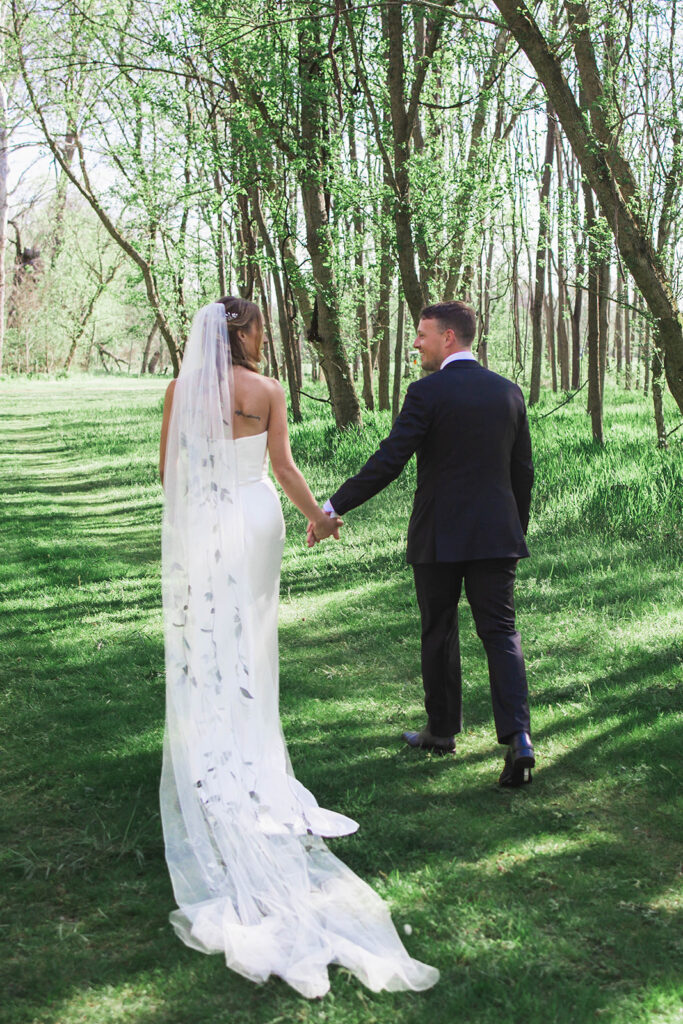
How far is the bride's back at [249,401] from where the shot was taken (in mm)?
4266

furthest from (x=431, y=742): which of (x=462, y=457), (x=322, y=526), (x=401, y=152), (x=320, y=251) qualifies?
(x=320, y=251)

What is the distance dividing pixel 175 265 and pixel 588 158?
16.1 meters

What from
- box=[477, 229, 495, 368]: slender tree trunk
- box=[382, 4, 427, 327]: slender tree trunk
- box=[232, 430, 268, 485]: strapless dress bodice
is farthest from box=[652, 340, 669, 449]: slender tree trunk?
box=[232, 430, 268, 485]: strapless dress bodice

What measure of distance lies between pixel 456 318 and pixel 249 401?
118cm

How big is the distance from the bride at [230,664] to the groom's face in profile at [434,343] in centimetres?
86

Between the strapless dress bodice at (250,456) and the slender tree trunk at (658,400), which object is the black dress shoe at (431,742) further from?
the slender tree trunk at (658,400)

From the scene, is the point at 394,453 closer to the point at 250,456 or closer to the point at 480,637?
the point at 250,456

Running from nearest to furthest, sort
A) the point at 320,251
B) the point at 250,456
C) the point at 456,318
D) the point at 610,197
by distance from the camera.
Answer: the point at 250,456 < the point at 456,318 < the point at 610,197 < the point at 320,251

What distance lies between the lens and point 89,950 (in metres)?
3.21

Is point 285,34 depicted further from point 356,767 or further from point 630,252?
point 356,767

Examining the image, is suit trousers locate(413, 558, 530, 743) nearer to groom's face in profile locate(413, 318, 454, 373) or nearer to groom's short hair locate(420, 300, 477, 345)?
groom's face in profile locate(413, 318, 454, 373)

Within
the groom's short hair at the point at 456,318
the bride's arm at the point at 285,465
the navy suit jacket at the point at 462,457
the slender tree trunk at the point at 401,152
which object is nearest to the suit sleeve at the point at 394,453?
the navy suit jacket at the point at 462,457

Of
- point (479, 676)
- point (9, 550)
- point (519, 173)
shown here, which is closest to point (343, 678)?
point (479, 676)

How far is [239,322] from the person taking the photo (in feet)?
13.9
